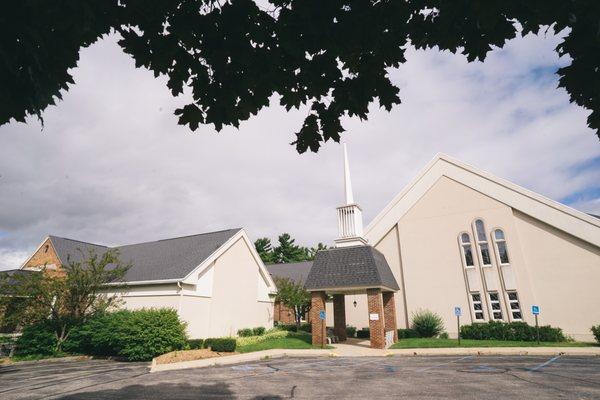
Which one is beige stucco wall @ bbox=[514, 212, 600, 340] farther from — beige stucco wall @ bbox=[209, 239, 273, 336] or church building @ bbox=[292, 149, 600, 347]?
beige stucco wall @ bbox=[209, 239, 273, 336]

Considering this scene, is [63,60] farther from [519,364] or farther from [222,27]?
[519,364]

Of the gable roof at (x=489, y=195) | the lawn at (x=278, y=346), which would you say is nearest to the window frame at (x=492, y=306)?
the gable roof at (x=489, y=195)

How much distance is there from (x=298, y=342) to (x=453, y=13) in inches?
844

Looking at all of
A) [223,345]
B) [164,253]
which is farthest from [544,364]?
[164,253]

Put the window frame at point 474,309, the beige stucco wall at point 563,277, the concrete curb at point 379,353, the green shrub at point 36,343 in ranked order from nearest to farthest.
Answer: the concrete curb at point 379,353
the green shrub at point 36,343
the beige stucco wall at point 563,277
the window frame at point 474,309

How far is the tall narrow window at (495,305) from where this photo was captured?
895 inches

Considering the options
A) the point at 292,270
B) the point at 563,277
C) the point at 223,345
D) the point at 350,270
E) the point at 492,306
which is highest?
the point at 292,270

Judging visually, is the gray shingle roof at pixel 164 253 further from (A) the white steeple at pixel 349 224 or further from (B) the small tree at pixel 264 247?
(B) the small tree at pixel 264 247

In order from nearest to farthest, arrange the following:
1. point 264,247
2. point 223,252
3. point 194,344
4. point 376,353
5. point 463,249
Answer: point 376,353 → point 194,344 → point 463,249 → point 223,252 → point 264,247

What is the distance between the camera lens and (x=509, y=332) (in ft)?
68.2

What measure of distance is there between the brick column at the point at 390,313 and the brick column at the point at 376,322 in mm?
2339

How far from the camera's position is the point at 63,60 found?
2639 millimetres

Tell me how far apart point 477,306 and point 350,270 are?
9386 mm

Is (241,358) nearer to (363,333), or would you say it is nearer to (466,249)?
(363,333)
